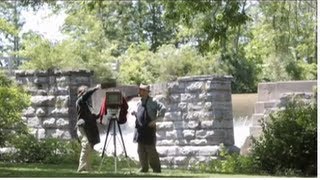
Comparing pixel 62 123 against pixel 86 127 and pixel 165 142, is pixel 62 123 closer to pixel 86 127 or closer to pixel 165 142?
pixel 165 142

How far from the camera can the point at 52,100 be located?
995cm

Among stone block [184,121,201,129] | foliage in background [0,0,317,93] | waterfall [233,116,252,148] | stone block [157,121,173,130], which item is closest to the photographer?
foliage in background [0,0,317,93]

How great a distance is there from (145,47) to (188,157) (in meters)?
7.55

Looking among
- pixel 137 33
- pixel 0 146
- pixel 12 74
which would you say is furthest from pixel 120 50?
pixel 0 146

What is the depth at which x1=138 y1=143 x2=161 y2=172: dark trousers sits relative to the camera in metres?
6.98

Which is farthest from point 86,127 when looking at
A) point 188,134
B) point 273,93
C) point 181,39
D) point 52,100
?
point 181,39

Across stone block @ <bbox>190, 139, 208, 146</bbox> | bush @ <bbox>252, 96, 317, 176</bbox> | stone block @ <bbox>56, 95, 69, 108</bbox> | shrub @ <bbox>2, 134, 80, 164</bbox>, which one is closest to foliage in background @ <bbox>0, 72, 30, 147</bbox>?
shrub @ <bbox>2, 134, 80, 164</bbox>

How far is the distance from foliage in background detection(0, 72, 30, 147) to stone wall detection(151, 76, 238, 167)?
1866 mm

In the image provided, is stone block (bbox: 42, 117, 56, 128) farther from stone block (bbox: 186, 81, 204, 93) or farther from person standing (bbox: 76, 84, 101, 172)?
person standing (bbox: 76, 84, 101, 172)

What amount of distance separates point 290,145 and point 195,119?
2.23 meters

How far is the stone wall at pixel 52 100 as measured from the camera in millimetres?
9828

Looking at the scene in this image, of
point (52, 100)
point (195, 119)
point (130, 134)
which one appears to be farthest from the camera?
point (130, 134)

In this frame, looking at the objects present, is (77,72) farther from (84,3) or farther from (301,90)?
(301,90)

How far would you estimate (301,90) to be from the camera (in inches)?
382
